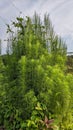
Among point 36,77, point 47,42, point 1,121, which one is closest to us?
point 36,77

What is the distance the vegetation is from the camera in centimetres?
504

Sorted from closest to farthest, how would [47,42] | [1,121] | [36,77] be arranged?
[36,77]
[1,121]
[47,42]

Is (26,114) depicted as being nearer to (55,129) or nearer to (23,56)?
(55,129)

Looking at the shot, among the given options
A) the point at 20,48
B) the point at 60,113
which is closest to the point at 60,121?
the point at 60,113

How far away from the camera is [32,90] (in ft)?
16.6

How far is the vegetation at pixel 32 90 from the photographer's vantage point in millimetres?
5043

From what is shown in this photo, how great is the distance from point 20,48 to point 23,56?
301 millimetres

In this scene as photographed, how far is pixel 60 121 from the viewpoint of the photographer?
5.29 metres

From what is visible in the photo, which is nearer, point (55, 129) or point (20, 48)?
point (55, 129)

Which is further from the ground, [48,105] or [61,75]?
[61,75]

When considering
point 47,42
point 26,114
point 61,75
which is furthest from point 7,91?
point 47,42

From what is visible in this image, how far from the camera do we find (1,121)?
545 centimetres

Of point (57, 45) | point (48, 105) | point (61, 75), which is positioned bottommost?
point (48, 105)

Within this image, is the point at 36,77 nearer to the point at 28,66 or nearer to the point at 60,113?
the point at 28,66
